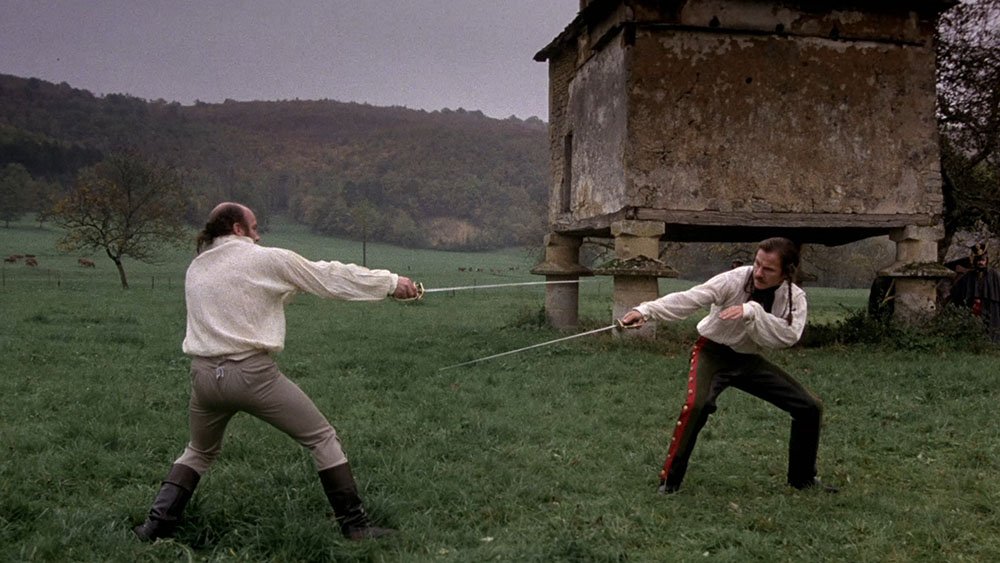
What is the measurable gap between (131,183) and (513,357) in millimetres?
30412

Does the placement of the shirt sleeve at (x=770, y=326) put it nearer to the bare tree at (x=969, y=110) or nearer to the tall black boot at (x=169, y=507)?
the tall black boot at (x=169, y=507)

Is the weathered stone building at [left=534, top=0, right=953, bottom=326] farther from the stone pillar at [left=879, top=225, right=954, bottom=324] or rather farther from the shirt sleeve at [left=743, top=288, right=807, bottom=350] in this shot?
the shirt sleeve at [left=743, top=288, right=807, bottom=350]

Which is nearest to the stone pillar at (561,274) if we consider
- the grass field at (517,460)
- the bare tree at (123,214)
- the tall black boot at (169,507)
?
the grass field at (517,460)

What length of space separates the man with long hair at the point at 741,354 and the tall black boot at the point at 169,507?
3.08 m

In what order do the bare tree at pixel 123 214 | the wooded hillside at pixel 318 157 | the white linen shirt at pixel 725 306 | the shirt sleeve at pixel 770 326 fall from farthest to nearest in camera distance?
the wooded hillside at pixel 318 157, the bare tree at pixel 123 214, the white linen shirt at pixel 725 306, the shirt sleeve at pixel 770 326

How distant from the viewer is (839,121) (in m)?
13.4

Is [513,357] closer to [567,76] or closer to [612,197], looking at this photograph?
[612,197]

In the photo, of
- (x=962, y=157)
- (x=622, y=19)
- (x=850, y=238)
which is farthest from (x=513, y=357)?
(x=962, y=157)

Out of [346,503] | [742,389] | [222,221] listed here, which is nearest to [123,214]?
[222,221]

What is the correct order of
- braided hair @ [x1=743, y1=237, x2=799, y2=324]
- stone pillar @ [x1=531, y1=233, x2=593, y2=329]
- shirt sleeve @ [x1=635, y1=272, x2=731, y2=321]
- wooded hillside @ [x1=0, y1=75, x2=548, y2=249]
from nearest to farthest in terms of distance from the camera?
braided hair @ [x1=743, y1=237, x2=799, y2=324], shirt sleeve @ [x1=635, y1=272, x2=731, y2=321], stone pillar @ [x1=531, y1=233, x2=593, y2=329], wooded hillside @ [x1=0, y1=75, x2=548, y2=249]

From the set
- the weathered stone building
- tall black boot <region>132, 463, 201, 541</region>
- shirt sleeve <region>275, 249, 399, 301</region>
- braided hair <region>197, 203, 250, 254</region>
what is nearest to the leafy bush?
the weathered stone building

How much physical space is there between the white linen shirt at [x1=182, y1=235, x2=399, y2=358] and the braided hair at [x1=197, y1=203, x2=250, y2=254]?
0.05m

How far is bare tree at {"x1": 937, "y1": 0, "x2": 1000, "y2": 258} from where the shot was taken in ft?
54.9

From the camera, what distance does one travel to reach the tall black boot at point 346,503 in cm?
457
